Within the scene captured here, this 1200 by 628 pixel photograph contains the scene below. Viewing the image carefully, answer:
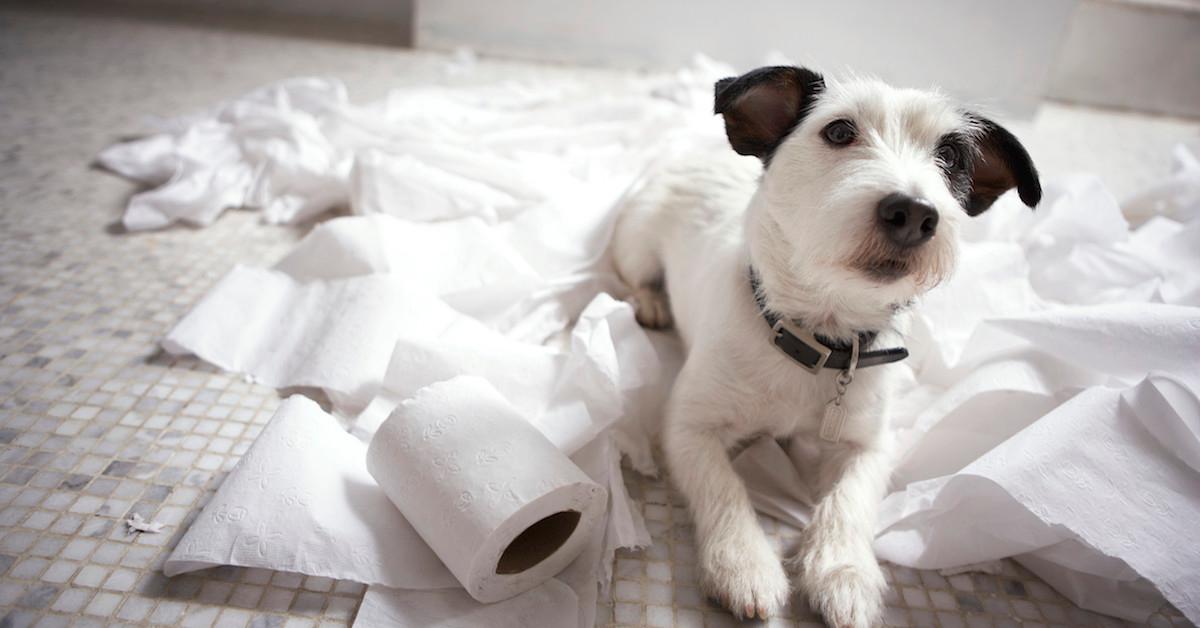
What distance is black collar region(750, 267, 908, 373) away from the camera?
137 centimetres

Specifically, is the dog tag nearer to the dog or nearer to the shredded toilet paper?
the dog

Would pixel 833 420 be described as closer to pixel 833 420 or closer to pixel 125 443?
pixel 833 420

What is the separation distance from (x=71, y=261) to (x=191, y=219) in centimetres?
36

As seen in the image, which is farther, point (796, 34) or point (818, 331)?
point (796, 34)

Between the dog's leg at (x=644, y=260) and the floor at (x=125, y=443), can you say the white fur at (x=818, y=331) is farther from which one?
the dog's leg at (x=644, y=260)

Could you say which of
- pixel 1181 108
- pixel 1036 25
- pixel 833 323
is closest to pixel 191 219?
pixel 833 323

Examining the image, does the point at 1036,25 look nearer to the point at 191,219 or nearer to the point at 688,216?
the point at 688,216

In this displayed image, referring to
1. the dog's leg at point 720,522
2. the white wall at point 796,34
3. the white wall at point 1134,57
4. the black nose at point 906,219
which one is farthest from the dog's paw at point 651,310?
the white wall at point 1134,57

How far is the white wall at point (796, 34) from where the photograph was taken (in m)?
4.18

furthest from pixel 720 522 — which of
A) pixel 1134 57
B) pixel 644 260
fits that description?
pixel 1134 57

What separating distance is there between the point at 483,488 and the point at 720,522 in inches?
16.8

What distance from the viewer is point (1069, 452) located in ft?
4.21

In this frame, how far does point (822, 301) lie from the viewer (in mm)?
1348

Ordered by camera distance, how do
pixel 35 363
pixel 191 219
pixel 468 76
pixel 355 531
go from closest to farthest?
pixel 355 531, pixel 35 363, pixel 191 219, pixel 468 76
